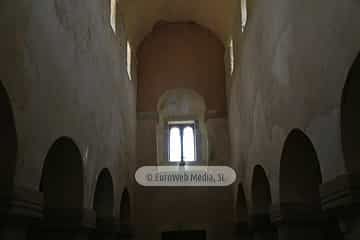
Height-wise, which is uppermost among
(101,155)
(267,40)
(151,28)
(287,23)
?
(151,28)

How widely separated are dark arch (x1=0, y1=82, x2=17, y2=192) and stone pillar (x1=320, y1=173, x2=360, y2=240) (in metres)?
3.03

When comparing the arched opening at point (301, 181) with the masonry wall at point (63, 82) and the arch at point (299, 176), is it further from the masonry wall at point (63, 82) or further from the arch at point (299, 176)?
the masonry wall at point (63, 82)

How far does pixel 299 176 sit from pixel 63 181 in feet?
11.7

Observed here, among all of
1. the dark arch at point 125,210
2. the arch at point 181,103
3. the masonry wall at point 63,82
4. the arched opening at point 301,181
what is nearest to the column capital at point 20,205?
the masonry wall at point 63,82

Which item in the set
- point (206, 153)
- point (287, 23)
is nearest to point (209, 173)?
point (206, 153)

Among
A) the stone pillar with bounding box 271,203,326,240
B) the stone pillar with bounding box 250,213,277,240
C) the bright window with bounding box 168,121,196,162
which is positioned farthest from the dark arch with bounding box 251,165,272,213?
the bright window with bounding box 168,121,196,162

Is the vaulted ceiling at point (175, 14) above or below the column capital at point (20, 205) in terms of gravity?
above

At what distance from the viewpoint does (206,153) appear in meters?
13.9

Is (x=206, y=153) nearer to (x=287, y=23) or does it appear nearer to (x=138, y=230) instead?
(x=138, y=230)

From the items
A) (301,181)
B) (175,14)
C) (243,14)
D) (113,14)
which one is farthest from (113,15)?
(301,181)

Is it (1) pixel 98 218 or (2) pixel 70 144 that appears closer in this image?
(2) pixel 70 144

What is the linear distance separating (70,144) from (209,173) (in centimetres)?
733

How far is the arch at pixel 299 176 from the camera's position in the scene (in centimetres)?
657

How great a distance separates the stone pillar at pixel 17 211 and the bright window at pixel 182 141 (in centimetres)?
933
